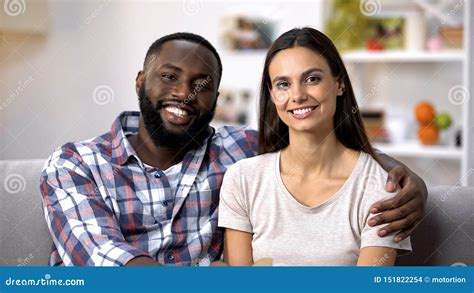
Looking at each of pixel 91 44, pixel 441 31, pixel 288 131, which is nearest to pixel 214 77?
pixel 288 131

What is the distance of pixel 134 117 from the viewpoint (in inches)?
54.5

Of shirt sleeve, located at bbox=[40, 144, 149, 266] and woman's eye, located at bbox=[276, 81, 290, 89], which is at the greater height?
woman's eye, located at bbox=[276, 81, 290, 89]

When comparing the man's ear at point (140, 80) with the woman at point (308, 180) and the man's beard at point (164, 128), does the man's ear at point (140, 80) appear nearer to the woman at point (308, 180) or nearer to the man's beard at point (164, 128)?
the man's beard at point (164, 128)

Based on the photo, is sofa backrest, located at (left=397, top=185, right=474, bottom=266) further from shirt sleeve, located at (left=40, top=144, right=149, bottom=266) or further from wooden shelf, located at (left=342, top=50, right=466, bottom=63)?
Answer: wooden shelf, located at (left=342, top=50, right=466, bottom=63)

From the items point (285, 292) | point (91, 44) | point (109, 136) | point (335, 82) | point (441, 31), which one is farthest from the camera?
point (441, 31)

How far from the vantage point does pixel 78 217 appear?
1.17 meters

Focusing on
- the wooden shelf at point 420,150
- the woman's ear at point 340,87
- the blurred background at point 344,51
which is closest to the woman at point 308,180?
the woman's ear at point 340,87

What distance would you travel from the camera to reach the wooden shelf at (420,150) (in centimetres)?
268

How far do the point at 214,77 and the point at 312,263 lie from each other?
1.25 feet

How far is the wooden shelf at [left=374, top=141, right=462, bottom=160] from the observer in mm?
2678

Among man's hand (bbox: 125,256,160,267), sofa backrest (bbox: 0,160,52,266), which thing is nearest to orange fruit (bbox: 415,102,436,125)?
sofa backrest (bbox: 0,160,52,266)

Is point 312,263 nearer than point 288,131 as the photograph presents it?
Yes

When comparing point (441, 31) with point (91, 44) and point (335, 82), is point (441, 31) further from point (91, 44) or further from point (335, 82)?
point (335, 82)

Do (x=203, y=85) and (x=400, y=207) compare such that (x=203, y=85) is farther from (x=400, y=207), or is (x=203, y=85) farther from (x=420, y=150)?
(x=420, y=150)
